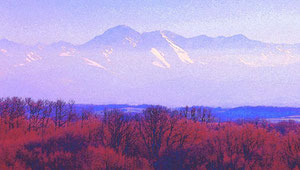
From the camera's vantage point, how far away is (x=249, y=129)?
95688 mm

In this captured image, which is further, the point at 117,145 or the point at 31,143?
the point at 31,143

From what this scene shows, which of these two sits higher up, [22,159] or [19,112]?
→ [19,112]

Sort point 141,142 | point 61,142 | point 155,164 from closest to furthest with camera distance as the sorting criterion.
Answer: point 155,164
point 141,142
point 61,142

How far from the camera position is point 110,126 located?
85.1 meters

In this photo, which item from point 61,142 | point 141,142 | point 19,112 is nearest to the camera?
point 141,142

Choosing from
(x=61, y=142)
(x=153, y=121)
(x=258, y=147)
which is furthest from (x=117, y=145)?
(x=258, y=147)

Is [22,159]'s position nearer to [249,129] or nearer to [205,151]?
[205,151]

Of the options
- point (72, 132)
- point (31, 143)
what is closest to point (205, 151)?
point (72, 132)

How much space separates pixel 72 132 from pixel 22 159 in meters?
20.3

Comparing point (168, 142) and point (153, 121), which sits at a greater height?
point (153, 121)

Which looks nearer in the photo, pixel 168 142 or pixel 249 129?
pixel 168 142

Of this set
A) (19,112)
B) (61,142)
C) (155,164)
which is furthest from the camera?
(19,112)

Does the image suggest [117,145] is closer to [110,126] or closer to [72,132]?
[110,126]

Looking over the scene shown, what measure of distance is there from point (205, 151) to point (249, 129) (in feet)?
77.6
